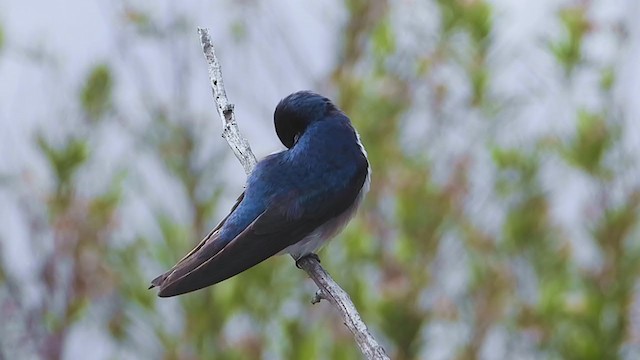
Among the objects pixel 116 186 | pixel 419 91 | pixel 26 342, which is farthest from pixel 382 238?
pixel 26 342

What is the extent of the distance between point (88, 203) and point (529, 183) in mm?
1836

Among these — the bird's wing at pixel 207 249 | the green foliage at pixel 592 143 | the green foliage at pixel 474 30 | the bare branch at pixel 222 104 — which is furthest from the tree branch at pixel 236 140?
the green foliage at pixel 474 30

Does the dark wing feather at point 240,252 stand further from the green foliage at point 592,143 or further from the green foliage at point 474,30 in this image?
the green foliage at point 474,30

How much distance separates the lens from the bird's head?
3197mm

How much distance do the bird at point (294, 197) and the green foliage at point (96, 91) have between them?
6.26 feet

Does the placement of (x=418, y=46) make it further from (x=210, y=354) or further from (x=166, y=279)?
(x=166, y=279)

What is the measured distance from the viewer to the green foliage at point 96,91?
4953 millimetres

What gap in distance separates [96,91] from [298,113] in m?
1.98

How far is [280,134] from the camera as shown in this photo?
325cm

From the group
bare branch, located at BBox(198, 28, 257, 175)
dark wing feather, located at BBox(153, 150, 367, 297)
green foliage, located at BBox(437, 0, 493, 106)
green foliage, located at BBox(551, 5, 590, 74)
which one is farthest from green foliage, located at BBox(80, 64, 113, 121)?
bare branch, located at BBox(198, 28, 257, 175)

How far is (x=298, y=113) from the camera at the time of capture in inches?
127

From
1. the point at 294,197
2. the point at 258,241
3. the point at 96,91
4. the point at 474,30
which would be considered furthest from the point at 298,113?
the point at 474,30

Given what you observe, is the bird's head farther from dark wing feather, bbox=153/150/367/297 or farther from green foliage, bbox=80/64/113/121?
green foliage, bbox=80/64/113/121

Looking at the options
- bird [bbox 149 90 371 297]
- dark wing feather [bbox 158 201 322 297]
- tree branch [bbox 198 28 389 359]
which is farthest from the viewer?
bird [bbox 149 90 371 297]
